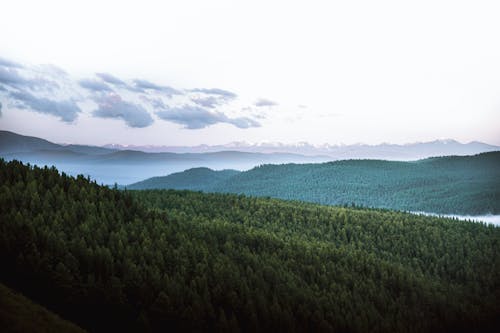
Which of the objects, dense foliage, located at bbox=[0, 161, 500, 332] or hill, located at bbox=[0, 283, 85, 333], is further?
dense foliage, located at bbox=[0, 161, 500, 332]

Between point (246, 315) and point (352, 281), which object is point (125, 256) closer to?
point (246, 315)

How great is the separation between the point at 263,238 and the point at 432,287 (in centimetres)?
2721

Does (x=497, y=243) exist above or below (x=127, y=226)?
below

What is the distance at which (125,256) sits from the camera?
34125 millimetres

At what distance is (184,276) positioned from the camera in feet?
120

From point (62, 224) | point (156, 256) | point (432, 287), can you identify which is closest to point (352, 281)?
point (432, 287)

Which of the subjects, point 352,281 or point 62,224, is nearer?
point 62,224

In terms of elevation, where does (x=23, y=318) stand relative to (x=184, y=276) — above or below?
above

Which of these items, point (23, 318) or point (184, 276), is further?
point (184, 276)

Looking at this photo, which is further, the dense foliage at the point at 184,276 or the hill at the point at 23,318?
the dense foliage at the point at 184,276

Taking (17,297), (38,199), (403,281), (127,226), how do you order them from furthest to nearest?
(403,281), (127,226), (38,199), (17,297)

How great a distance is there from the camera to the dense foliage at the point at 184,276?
1091 inches

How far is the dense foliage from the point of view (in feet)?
90.9

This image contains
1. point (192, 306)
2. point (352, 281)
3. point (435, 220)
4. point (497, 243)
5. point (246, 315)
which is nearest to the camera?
point (192, 306)
